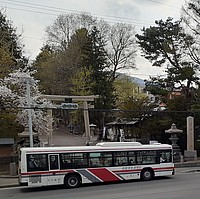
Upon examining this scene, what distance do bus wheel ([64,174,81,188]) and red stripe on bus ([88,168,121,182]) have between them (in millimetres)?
904

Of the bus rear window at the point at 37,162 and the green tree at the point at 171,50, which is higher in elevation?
the green tree at the point at 171,50

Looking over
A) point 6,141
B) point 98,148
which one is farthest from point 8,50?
point 98,148

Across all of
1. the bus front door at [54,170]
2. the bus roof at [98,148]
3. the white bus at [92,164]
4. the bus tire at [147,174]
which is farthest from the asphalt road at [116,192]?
the bus tire at [147,174]

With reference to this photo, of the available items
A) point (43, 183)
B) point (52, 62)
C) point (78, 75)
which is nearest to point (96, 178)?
point (43, 183)

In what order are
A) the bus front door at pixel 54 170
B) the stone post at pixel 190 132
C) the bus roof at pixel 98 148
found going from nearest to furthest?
the bus front door at pixel 54 170 → the bus roof at pixel 98 148 → the stone post at pixel 190 132

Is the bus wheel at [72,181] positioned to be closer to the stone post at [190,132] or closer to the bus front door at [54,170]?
the bus front door at [54,170]

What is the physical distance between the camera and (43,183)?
20688mm

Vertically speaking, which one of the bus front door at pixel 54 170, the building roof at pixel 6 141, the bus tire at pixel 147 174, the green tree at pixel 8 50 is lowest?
the bus tire at pixel 147 174

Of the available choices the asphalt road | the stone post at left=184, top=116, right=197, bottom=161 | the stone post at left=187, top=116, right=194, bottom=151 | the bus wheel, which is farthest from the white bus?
the stone post at left=187, top=116, right=194, bottom=151

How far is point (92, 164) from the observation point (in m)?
22.2

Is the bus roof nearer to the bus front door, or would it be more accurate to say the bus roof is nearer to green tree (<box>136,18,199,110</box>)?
the bus front door

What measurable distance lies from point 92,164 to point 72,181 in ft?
5.08

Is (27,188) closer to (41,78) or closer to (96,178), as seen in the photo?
(96,178)

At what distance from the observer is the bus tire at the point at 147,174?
23359mm
